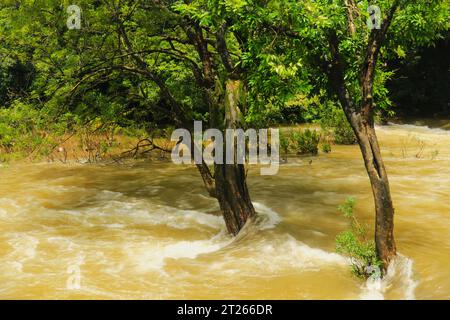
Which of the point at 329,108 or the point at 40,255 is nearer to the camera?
the point at 40,255

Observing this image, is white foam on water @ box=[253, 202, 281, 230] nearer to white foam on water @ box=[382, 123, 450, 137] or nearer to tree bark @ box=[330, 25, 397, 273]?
tree bark @ box=[330, 25, 397, 273]

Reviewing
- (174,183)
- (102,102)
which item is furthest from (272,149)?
(102,102)

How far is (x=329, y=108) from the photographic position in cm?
2069

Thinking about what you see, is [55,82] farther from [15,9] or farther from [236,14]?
[236,14]

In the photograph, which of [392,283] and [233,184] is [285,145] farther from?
[392,283]

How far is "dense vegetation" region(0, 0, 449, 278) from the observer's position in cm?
638

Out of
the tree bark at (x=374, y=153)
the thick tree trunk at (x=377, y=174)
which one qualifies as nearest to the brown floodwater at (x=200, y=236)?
the tree bark at (x=374, y=153)

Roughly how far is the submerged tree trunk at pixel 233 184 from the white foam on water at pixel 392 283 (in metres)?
2.88

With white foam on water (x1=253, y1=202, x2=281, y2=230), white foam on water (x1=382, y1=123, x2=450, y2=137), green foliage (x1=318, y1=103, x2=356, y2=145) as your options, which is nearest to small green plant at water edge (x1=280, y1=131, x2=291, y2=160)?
green foliage (x1=318, y1=103, x2=356, y2=145)

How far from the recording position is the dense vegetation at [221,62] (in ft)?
20.9

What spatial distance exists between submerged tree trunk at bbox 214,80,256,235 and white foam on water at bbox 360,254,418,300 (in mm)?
2883

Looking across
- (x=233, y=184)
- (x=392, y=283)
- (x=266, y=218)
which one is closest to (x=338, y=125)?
(x=266, y=218)

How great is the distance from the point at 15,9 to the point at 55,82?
6.27ft

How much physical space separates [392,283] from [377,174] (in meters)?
1.51
